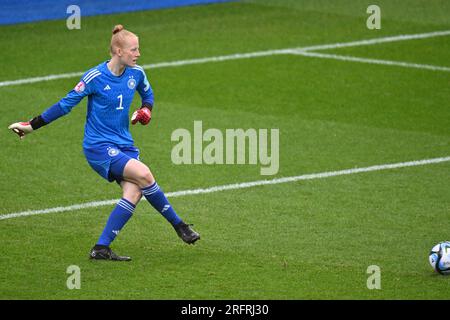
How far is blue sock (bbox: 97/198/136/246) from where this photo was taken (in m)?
9.51

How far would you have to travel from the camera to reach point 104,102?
9.53m

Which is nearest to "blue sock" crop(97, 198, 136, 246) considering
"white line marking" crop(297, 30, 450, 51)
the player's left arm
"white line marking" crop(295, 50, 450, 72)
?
the player's left arm

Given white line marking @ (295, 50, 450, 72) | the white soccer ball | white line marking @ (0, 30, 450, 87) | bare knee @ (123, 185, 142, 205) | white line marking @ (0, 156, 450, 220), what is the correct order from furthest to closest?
white line marking @ (295, 50, 450, 72)
white line marking @ (0, 30, 450, 87)
white line marking @ (0, 156, 450, 220)
bare knee @ (123, 185, 142, 205)
the white soccer ball

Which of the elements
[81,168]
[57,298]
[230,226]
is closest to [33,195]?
[81,168]

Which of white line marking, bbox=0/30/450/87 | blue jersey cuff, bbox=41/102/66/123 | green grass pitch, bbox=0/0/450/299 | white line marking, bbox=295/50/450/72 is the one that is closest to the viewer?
green grass pitch, bbox=0/0/450/299

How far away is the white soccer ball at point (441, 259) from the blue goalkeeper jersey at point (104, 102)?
2664mm

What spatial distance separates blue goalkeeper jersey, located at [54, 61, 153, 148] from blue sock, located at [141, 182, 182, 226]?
17.4 inches

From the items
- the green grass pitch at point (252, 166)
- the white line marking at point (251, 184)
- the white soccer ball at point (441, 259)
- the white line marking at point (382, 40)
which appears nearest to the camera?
the white soccer ball at point (441, 259)

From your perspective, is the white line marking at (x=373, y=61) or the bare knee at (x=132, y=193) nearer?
the bare knee at (x=132, y=193)

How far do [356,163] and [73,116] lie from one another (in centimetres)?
373

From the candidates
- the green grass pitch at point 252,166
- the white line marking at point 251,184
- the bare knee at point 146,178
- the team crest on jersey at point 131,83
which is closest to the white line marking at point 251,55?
the green grass pitch at point 252,166

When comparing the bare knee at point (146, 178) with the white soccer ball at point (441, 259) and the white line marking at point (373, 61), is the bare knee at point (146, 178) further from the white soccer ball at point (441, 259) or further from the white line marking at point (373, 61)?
the white line marking at point (373, 61)

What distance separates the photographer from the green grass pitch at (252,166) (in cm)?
918

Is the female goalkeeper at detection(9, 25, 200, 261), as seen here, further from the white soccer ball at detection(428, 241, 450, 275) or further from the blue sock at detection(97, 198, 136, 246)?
the white soccer ball at detection(428, 241, 450, 275)
